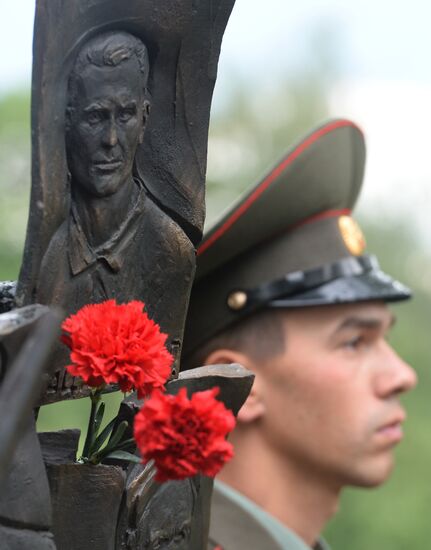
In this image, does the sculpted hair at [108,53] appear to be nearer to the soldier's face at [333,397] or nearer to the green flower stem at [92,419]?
the green flower stem at [92,419]

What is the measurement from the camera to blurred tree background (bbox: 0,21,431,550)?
5.30 m

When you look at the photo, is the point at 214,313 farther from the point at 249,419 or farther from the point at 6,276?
the point at 6,276

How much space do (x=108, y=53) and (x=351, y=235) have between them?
1105 millimetres

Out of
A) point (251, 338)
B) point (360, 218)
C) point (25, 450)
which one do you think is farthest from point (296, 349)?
point (360, 218)

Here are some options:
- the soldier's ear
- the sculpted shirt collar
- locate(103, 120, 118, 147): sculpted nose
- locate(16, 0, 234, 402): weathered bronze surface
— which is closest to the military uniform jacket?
the soldier's ear

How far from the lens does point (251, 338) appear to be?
88.7 inches

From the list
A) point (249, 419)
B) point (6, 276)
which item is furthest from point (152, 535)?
point (6, 276)

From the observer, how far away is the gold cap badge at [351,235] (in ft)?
7.79

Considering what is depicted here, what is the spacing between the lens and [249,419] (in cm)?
221

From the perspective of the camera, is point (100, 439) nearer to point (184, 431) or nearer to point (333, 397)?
point (184, 431)

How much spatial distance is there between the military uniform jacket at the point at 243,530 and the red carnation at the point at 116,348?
82cm

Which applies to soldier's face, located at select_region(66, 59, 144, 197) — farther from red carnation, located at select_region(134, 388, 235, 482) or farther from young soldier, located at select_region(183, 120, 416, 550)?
young soldier, located at select_region(183, 120, 416, 550)

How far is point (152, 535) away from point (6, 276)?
15.2ft

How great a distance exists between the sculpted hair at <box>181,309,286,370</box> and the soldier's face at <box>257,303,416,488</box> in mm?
17
